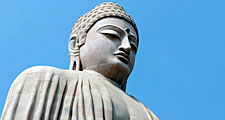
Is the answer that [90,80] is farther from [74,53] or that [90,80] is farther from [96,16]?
[96,16]

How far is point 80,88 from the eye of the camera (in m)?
10.6

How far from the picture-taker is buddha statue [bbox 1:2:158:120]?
9906 mm

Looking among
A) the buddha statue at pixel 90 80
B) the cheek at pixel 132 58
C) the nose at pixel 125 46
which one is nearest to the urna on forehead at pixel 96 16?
the buddha statue at pixel 90 80

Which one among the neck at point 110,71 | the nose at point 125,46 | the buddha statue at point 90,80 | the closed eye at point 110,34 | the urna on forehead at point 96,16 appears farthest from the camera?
the urna on forehead at point 96,16

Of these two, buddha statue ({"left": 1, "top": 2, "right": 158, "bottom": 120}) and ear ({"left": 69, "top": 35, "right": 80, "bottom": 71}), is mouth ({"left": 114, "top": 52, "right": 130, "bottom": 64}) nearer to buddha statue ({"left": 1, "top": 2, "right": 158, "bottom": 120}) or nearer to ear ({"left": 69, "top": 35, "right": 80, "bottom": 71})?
buddha statue ({"left": 1, "top": 2, "right": 158, "bottom": 120})

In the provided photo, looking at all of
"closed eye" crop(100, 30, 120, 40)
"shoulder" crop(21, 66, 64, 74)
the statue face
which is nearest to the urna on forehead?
the statue face

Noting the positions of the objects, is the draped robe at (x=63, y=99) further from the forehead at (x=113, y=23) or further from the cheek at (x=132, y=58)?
the forehead at (x=113, y=23)

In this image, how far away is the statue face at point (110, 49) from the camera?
11.9m

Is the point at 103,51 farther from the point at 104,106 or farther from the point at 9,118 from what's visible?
the point at 9,118

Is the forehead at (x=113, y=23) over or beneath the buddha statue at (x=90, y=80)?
over

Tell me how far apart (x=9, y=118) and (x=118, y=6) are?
5198 mm

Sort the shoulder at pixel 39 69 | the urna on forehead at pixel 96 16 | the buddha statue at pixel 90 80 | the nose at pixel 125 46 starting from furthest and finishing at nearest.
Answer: the urna on forehead at pixel 96 16
the nose at pixel 125 46
the shoulder at pixel 39 69
the buddha statue at pixel 90 80

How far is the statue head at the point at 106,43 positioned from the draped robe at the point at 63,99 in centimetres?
65

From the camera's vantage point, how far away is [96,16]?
12.8m
